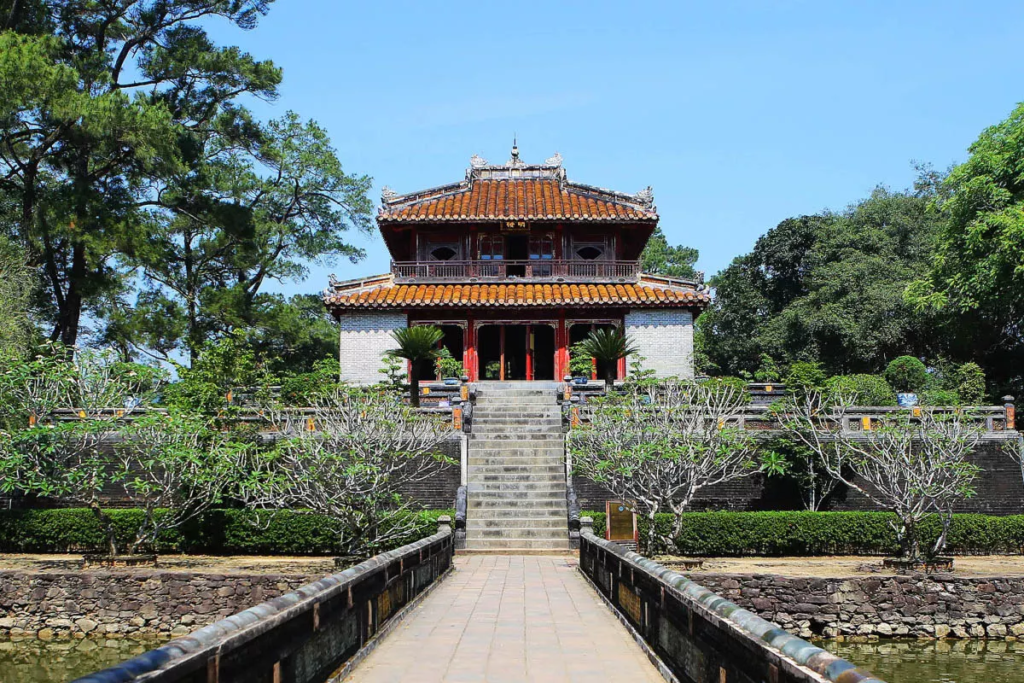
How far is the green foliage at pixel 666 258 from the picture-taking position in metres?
46.5

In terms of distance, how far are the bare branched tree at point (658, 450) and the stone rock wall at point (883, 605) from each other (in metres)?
2.51

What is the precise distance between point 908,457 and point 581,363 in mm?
11898

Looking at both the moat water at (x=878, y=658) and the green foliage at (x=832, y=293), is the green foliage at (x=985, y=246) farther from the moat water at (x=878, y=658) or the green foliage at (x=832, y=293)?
the moat water at (x=878, y=658)

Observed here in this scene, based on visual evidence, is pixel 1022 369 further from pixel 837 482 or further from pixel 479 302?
Result: pixel 479 302

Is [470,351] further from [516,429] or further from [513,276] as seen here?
[516,429]

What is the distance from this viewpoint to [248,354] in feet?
68.0

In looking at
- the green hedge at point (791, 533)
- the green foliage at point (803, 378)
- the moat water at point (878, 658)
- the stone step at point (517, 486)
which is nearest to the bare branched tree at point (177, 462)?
the moat water at point (878, 658)

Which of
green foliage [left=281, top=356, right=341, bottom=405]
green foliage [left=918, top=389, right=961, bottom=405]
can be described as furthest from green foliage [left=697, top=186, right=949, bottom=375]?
green foliage [left=281, top=356, right=341, bottom=405]

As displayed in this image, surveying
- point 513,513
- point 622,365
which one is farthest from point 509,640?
point 622,365

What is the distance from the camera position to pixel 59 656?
40.9 ft

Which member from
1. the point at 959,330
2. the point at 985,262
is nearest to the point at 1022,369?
the point at 959,330

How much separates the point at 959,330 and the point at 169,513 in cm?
A: 2328

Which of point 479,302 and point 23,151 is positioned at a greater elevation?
point 23,151

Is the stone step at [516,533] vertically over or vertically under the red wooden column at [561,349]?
under
